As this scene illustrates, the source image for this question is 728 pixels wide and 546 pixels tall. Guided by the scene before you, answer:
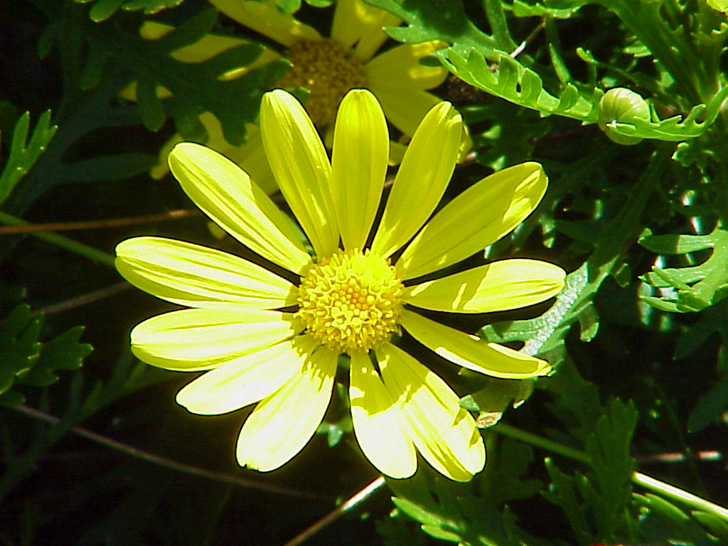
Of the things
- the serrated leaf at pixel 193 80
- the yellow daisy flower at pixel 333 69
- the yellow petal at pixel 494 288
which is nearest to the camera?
the yellow petal at pixel 494 288

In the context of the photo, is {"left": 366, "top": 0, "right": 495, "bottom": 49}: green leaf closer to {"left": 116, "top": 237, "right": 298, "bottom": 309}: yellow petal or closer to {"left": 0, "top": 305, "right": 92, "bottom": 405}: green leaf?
{"left": 116, "top": 237, "right": 298, "bottom": 309}: yellow petal

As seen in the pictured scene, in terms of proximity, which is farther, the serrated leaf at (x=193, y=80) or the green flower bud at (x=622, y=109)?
the serrated leaf at (x=193, y=80)

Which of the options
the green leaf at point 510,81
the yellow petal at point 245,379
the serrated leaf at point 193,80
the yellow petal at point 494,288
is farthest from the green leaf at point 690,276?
the serrated leaf at point 193,80

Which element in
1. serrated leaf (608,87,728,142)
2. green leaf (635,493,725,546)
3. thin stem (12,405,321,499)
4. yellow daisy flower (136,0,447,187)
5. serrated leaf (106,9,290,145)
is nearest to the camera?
serrated leaf (608,87,728,142)

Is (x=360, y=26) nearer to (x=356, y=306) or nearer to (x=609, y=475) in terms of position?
(x=356, y=306)

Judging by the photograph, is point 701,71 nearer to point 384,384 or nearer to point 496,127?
point 496,127

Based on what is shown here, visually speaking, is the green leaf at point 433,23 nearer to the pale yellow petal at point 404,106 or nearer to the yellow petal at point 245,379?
the pale yellow petal at point 404,106

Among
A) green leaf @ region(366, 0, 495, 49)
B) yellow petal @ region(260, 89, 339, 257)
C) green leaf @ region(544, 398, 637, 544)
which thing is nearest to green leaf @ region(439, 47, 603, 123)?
green leaf @ region(366, 0, 495, 49)
